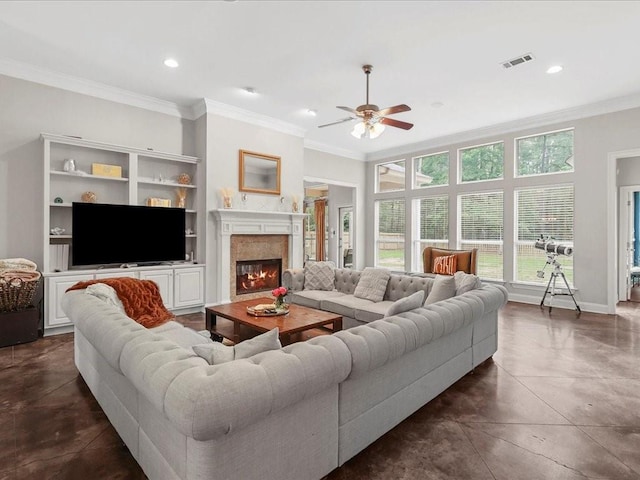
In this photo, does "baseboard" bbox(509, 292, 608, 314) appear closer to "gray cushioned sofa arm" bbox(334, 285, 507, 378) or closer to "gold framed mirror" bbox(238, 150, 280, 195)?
"gray cushioned sofa arm" bbox(334, 285, 507, 378)

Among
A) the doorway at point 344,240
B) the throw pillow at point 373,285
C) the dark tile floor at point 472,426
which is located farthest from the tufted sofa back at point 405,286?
the doorway at point 344,240

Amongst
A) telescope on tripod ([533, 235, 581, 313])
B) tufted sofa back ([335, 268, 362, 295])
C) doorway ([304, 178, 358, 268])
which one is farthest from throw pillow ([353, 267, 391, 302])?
doorway ([304, 178, 358, 268])

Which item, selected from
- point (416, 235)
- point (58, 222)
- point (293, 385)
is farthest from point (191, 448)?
point (416, 235)

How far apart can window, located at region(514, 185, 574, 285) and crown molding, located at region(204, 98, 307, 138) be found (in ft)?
14.0

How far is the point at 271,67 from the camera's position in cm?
430

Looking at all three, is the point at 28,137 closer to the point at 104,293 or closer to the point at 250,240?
the point at 104,293

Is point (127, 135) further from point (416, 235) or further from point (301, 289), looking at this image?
point (416, 235)

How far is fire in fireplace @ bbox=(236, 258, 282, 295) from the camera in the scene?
6.03m

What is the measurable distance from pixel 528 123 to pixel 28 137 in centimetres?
754

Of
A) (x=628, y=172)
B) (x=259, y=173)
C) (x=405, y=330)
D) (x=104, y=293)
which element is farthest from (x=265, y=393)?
(x=628, y=172)

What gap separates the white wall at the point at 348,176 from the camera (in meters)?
7.77

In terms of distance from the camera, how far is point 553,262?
5.72 m

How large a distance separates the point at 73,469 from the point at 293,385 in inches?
55.5

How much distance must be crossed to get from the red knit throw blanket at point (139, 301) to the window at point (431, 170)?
6194 millimetres
